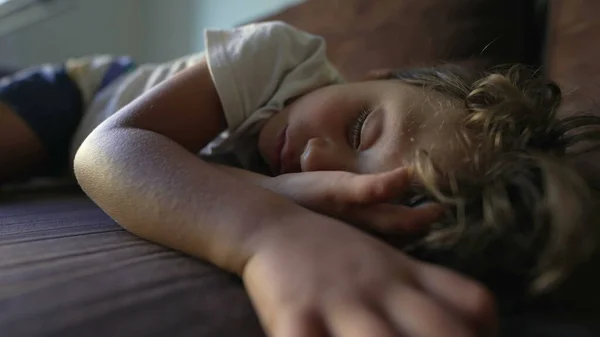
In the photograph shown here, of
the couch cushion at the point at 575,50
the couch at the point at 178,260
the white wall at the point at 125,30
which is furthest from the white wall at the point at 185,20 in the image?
the couch cushion at the point at 575,50

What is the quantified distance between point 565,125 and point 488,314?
1.02ft

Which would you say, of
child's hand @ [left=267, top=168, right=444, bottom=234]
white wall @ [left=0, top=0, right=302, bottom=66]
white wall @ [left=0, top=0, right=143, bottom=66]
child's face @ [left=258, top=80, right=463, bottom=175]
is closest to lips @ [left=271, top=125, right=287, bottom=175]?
child's face @ [left=258, top=80, right=463, bottom=175]

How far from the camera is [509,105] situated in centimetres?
60

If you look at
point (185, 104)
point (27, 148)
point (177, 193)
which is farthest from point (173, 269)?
point (27, 148)

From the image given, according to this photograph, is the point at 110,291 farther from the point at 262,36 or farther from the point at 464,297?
the point at 262,36

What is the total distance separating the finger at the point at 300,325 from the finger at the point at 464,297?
80 mm

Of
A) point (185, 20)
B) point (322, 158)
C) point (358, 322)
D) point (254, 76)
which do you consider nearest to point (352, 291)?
point (358, 322)

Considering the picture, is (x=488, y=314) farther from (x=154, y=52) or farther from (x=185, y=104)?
(x=154, y=52)

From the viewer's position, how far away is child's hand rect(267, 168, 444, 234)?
1.59ft

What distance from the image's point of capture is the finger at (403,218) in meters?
0.49

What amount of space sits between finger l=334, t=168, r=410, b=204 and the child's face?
86mm

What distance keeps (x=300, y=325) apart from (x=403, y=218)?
17cm

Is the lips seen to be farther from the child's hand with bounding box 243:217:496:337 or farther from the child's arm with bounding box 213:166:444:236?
the child's hand with bounding box 243:217:496:337

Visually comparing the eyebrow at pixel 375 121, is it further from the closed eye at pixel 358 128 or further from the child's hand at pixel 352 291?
the child's hand at pixel 352 291
